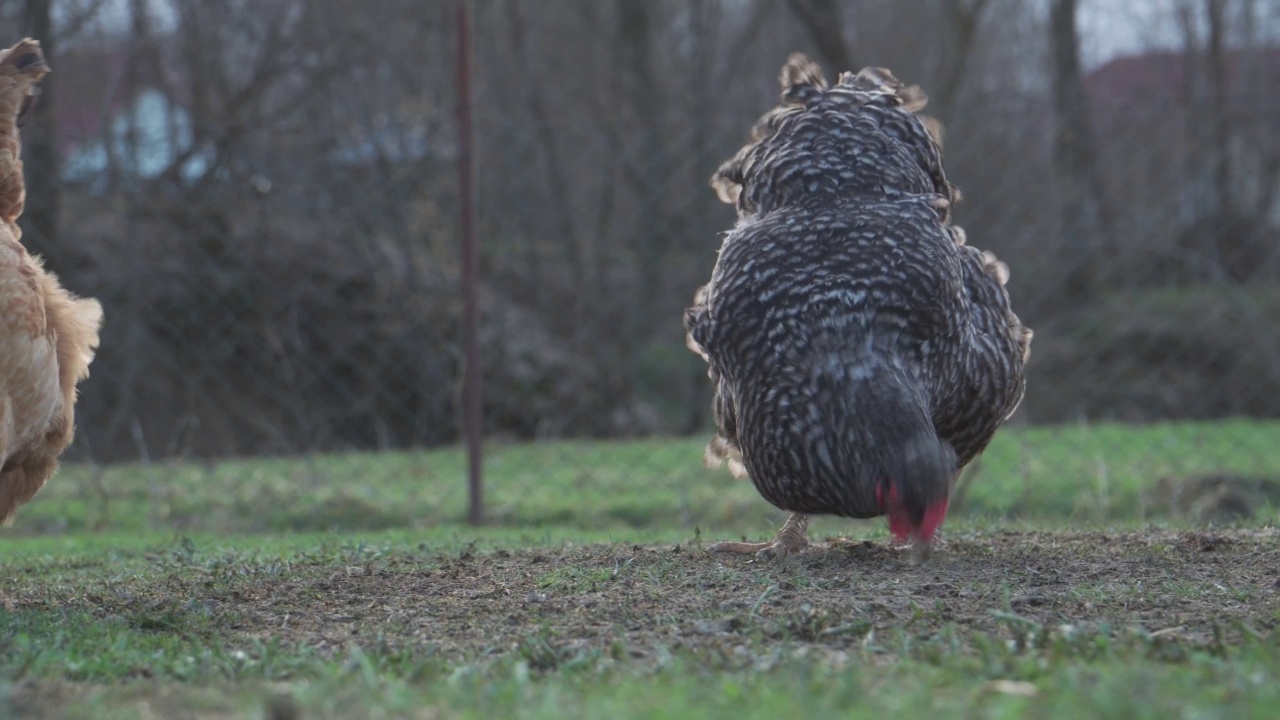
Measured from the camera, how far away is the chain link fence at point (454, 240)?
9.81 m

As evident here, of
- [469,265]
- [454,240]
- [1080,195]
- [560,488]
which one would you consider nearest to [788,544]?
[469,265]

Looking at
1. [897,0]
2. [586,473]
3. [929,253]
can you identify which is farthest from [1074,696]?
[897,0]

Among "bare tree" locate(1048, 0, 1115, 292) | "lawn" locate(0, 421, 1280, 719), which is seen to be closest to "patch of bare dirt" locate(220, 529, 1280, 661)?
"lawn" locate(0, 421, 1280, 719)

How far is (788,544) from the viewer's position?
474 centimetres

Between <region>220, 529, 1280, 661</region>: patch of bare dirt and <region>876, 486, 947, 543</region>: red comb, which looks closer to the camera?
<region>220, 529, 1280, 661</region>: patch of bare dirt

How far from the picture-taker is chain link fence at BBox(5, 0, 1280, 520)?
981cm

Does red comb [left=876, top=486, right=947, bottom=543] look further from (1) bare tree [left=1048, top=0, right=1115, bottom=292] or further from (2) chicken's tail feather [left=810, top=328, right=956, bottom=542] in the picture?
(1) bare tree [left=1048, top=0, right=1115, bottom=292]

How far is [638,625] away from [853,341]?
1.46m

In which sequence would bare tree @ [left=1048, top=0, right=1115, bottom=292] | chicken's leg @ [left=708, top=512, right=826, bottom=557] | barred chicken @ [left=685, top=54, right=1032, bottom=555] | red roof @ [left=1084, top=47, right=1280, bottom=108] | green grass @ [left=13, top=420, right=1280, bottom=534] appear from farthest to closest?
red roof @ [left=1084, top=47, right=1280, bottom=108], bare tree @ [left=1048, top=0, right=1115, bottom=292], green grass @ [left=13, top=420, right=1280, bottom=534], chicken's leg @ [left=708, top=512, right=826, bottom=557], barred chicken @ [left=685, top=54, right=1032, bottom=555]

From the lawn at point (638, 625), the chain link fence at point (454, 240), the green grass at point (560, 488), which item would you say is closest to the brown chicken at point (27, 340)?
the lawn at point (638, 625)

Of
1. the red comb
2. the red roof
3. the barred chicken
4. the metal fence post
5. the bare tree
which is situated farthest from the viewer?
the red roof

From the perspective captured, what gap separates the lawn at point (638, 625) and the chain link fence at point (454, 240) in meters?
3.32

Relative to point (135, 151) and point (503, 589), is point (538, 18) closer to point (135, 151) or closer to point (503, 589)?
point (135, 151)

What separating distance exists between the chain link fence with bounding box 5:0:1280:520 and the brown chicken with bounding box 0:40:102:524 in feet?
10.3
